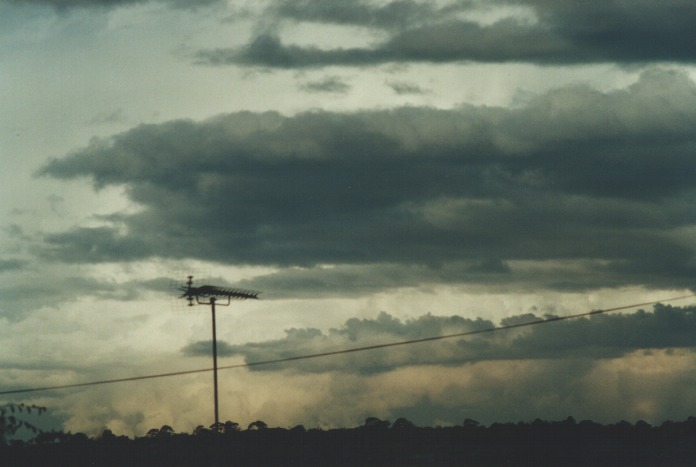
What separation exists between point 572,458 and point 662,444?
448 centimetres

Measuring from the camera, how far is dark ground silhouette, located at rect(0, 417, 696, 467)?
4375cm

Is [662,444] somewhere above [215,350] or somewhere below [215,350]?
below

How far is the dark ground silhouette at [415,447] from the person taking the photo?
144 ft

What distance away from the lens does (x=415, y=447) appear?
4519 centimetres

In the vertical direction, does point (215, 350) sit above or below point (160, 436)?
above

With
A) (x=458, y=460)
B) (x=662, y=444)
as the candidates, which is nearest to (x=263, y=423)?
(x=458, y=460)

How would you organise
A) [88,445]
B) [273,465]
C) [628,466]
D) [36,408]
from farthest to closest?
[88,445] < [273,465] < [628,466] < [36,408]

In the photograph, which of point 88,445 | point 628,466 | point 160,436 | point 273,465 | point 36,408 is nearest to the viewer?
point 36,408

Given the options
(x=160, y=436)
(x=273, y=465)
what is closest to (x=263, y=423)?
(x=160, y=436)

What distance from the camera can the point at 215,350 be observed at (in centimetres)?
5184

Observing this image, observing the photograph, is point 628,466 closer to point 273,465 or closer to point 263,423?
point 273,465

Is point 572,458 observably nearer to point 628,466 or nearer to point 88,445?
point 628,466

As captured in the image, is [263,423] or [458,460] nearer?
[458,460]

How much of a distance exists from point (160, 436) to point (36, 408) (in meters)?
43.6
